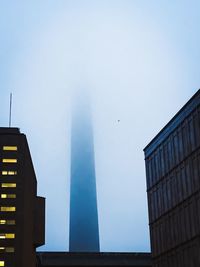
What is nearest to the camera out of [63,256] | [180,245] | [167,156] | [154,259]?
[180,245]

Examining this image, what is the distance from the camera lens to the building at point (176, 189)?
69.1 meters

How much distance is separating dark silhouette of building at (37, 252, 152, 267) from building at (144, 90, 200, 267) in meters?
56.2

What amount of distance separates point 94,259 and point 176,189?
6945 cm

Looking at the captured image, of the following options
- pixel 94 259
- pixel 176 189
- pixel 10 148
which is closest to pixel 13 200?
pixel 10 148

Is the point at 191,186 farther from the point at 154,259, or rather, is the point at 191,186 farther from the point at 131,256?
the point at 131,256

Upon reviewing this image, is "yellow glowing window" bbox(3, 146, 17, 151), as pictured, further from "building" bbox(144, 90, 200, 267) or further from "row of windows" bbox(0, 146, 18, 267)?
"building" bbox(144, 90, 200, 267)

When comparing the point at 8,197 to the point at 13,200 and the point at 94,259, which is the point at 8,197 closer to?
the point at 13,200

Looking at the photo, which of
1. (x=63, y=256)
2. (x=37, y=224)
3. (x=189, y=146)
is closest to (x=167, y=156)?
(x=189, y=146)

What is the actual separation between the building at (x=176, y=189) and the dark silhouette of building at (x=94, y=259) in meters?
56.2

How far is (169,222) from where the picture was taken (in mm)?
77438

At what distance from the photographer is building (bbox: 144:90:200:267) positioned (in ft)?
227

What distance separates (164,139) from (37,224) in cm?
5332

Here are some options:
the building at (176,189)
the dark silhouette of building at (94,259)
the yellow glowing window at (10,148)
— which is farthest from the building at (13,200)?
the dark silhouette of building at (94,259)

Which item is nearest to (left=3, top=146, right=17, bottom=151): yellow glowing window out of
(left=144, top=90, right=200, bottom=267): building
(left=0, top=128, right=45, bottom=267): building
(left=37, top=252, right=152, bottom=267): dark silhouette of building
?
(left=0, top=128, right=45, bottom=267): building
